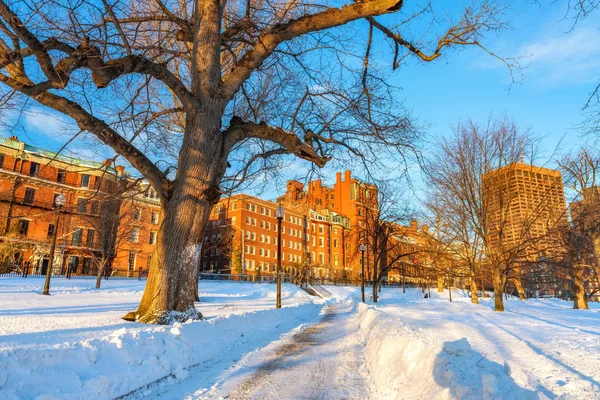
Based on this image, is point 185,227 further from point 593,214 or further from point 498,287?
point 593,214

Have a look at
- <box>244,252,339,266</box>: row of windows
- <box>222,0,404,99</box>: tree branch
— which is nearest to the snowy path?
<box>222,0,404,99</box>: tree branch

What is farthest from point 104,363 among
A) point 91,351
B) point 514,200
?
point 514,200

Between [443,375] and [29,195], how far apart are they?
51.4m

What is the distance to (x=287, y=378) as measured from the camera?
5.40 meters

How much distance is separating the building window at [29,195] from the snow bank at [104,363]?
46.1 metres

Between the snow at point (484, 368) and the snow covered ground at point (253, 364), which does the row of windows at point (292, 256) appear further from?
the snow at point (484, 368)

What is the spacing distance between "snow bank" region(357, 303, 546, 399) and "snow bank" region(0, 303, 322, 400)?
2971 millimetres

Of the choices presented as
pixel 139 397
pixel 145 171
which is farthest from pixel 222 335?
pixel 145 171

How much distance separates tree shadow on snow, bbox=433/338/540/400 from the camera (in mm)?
3251

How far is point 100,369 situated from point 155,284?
384 centimetres

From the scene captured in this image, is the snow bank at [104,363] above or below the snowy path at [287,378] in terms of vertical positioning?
above

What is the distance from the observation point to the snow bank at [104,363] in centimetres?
352

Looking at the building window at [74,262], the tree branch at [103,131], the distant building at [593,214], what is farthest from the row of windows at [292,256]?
the tree branch at [103,131]

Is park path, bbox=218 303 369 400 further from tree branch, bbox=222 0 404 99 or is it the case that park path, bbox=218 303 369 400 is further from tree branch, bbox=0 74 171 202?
tree branch, bbox=222 0 404 99
